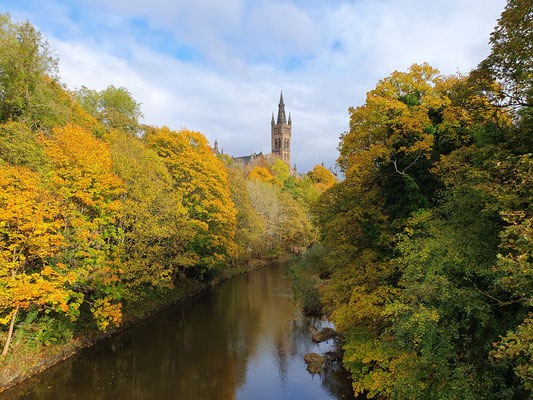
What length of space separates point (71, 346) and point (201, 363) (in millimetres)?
8226

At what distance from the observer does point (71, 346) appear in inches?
762

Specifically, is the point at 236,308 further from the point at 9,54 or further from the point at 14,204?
the point at 9,54

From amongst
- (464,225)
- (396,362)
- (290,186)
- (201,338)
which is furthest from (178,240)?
(290,186)

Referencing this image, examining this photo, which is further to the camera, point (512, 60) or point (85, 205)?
point (85, 205)

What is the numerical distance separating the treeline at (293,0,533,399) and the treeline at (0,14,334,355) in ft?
45.9

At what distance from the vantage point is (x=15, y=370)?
15.9 metres

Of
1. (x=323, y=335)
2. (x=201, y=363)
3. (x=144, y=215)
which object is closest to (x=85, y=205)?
(x=144, y=215)

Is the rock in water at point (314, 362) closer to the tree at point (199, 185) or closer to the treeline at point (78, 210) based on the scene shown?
the treeline at point (78, 210)

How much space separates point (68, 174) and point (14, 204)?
13.2ft

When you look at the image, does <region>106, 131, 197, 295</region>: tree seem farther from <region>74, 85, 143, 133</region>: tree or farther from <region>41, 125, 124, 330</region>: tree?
<region>74, 85, 143, 133</region>: tree

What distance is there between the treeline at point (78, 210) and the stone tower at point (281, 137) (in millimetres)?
110423

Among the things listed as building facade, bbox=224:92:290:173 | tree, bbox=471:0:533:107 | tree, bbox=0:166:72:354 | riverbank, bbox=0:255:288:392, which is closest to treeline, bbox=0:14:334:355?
tree, bbox=0:166:72:354

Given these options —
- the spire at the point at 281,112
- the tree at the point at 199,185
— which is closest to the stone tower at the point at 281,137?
the spire at the point at 281,112

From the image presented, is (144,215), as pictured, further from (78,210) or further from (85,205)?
(78,210)
